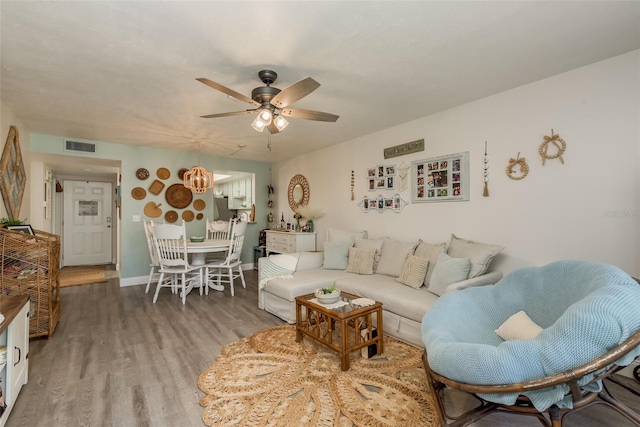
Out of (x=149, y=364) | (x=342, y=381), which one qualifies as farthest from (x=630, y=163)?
(x=149, y=364)

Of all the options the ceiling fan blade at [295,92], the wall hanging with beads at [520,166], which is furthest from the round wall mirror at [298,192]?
the wall hanging with beads at [520,166]

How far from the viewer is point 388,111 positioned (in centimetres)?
329

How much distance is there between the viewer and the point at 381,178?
4012mm

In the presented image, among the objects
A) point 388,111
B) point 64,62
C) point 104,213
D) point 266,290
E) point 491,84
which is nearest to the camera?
point 64,62

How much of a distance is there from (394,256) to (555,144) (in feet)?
5.94

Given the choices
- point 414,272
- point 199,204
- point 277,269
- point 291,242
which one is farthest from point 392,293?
point 199,204

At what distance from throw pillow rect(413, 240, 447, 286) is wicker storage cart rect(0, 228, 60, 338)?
360cm

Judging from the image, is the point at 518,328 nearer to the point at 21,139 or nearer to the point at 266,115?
the point at 266,115

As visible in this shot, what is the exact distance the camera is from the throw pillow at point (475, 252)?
2.59 meters

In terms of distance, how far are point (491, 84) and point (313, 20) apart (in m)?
1.81

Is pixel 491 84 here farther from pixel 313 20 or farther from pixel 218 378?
pixel 218 378

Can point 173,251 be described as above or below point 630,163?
below

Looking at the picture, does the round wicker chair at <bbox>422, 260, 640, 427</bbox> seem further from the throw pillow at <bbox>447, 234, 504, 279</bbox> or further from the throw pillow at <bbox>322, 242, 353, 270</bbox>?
the throw pillow at <bbox>322, 242, 353, 270</bbox>

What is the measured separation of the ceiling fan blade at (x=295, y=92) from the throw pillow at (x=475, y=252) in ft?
6.62
